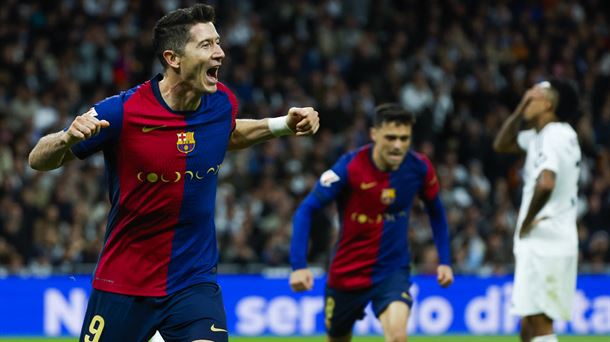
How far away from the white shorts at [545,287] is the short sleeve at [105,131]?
368 cm

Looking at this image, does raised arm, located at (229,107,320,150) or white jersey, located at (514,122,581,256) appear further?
white jersey, located at (514,122,581,256)

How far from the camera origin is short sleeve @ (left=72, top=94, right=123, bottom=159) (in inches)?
220

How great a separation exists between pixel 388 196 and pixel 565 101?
1.51 metres

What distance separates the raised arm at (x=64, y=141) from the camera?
520 centimetres

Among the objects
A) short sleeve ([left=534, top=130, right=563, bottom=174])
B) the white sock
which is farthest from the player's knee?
short sleeve ([left=534, top=130, right=563, bottom=174])

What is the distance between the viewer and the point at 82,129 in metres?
5.19

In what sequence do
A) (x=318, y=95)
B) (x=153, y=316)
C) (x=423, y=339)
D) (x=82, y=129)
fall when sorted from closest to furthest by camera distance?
(x=82, y=129) < (x=153, y=316) < (x=423, y=339) < (x=318, y=95)

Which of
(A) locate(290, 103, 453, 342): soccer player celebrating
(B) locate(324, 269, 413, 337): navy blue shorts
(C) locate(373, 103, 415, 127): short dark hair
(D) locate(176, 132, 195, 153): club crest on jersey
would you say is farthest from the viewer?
(C) locate(373, 103, 415, 127): short dark hair

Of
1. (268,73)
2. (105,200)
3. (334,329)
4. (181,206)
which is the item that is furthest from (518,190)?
(181,206)

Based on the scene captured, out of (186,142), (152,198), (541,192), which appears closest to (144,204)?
(152,198)

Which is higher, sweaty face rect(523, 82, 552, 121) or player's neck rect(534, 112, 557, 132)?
sweaty face rect(523, 82, 552, 121)

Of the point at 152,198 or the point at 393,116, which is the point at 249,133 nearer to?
the point at 152,198

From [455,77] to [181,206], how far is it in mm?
14671

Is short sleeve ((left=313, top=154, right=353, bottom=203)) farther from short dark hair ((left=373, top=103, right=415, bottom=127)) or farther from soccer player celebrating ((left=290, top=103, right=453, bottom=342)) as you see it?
short dark hair ((left=373, top=103, right=415, bottom=127))
